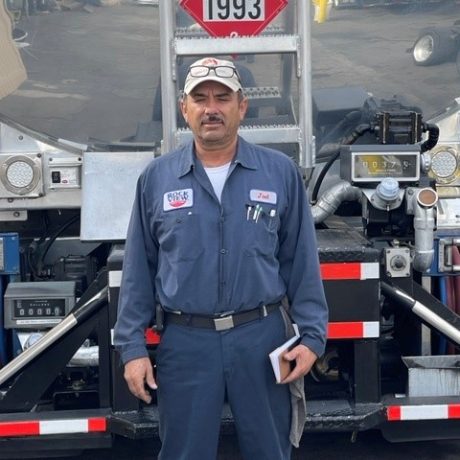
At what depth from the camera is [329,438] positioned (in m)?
5.84

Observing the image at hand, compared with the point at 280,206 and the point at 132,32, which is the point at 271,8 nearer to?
the point at 132,32

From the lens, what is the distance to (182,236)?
A: 12.8ft

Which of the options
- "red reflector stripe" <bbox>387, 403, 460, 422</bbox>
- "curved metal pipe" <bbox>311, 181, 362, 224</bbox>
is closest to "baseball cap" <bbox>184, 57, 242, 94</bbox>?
"curved metal pipe" <bbox>311, 181, 362, 224</bbox>

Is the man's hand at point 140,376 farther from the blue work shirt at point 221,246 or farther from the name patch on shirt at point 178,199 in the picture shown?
the name patch on shirt at point 178,199

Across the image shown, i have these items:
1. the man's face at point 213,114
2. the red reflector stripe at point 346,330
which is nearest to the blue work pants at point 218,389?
the man's face at point 213,114

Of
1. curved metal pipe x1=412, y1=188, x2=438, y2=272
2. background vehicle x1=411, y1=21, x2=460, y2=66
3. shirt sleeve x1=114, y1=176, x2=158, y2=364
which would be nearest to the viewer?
shirt sleeve x1=114, y1=176, x2=158, y2=364

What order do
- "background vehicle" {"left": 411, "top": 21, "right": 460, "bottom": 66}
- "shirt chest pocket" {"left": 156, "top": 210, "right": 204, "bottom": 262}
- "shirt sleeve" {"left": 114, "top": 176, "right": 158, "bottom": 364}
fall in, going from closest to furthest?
"shirt chest pocket" {"left": 156, "top": 210, "right": 204, "bottom": 262}
"shirt sleeve" {"left": 114, "top": 176, "right": 158, "bottom": 364}
"background vehicle" {"left": 411, "top": 21, "right": 460, "bottom": 66}

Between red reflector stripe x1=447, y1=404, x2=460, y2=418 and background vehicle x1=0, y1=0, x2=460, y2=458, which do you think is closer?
background vehicle x1=0, y1=0, x2=460, y2=458

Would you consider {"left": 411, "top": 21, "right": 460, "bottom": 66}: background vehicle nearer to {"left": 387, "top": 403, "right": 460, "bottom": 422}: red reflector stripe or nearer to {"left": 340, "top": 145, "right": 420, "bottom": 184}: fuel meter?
{"left": 340, "top": 145, "right": 420, "bottom": 184}: fuel meter

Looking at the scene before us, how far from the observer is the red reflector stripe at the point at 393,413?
4.80 meters

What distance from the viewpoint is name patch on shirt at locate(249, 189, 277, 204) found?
3920 mm

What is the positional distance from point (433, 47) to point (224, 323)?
6.68ft

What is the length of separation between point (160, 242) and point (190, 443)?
2.23 ft

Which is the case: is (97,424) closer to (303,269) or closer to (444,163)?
(303,269)
